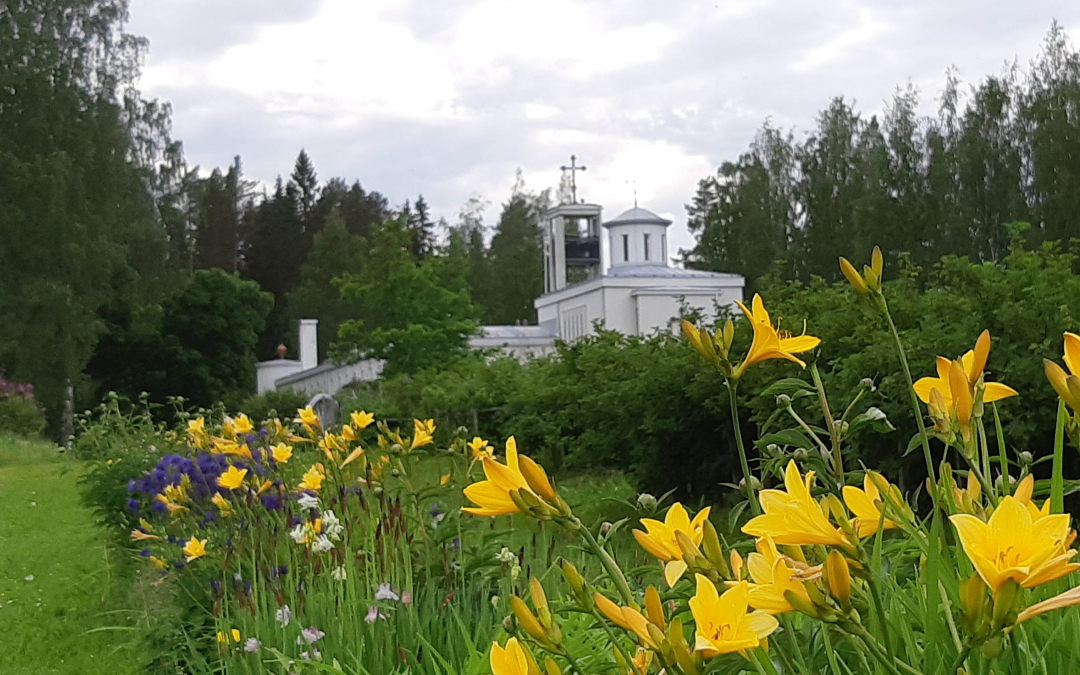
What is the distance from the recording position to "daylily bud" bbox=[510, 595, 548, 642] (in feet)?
3.11

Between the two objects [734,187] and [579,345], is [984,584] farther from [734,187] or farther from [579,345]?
[734,187]

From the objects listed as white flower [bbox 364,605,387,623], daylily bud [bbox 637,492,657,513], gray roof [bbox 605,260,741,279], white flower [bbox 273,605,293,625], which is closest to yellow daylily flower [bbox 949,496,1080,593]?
daylily bud [bbox 637,492,657,513]

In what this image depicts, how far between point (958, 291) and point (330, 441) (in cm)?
412

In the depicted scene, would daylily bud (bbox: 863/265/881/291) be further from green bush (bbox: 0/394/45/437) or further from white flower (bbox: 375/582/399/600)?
green bush (bbox: 0/394/45/437)

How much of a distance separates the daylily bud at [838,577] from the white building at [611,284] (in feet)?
78.0

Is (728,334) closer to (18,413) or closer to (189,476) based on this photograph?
(189,476)

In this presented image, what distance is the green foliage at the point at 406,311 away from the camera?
19016 millimetres

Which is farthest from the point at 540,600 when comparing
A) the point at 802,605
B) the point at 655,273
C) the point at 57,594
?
the point at 655,273

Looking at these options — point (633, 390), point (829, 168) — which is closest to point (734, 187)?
point (829, 168)

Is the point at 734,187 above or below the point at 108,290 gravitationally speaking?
above

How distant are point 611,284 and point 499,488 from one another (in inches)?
992

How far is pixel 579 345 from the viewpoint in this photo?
10.7 metres

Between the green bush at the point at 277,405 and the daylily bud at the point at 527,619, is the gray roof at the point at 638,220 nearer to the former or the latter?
the green bush at the point at 277,405

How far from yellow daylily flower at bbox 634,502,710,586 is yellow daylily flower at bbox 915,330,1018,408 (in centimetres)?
26
